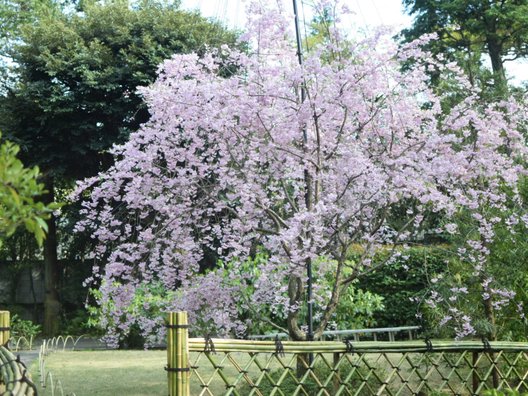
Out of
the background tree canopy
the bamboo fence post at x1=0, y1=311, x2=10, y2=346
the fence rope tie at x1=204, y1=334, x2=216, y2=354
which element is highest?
the background tree canopy

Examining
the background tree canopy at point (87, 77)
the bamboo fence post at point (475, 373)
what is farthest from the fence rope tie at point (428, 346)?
the background tree canopy at point (87, 77)

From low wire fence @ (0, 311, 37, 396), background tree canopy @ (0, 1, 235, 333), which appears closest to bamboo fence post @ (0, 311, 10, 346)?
low wire fence @ (0, 311, 37, 396)

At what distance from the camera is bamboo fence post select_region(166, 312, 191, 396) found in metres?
3.66

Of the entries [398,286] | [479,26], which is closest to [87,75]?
[398,286]

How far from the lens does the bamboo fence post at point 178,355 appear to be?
12.0 ft

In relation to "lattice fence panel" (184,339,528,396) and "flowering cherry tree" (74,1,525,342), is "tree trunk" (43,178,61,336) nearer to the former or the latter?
"lattice fence panel" (184,339,528,396)

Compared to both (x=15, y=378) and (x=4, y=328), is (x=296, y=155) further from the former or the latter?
(x=15, y=378)

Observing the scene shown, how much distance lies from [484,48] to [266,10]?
15878 mm

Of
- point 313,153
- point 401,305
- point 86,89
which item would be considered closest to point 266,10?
point 313,153

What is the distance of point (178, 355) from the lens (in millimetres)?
3660

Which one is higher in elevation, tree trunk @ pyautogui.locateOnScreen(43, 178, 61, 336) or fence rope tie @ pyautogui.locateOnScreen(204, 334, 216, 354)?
tree trunk @ pyautogui.locateOnScreen(43, 178, 61, 336)

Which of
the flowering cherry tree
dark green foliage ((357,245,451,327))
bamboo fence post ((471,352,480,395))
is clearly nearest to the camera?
bamboo fence post ((471,352,480,395))

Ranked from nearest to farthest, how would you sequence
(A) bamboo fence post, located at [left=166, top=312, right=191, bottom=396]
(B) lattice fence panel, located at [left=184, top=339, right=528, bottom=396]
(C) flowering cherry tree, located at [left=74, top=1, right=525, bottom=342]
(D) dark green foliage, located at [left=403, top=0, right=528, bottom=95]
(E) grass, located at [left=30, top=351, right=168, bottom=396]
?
(A) bamboo fence post, located at [left=166, top=312, right=191, bottom=396], (B) lattice fence panel, located at [left=184, top=339, right=528, bottom=396], (C) flowering cherry tree, located at [left=74, top=1, right=525, bottom=342], (E) grass, located at [left=30, top=351, right=168, bottom=396], (D) dark green foliage, located at [left=403, top=0, right=528, bottom=95]

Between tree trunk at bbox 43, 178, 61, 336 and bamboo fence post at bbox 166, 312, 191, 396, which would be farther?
tree trunk at bbox 43, 178, 61, 336
